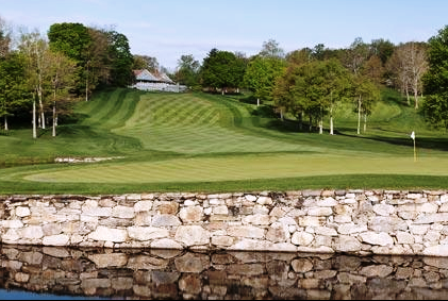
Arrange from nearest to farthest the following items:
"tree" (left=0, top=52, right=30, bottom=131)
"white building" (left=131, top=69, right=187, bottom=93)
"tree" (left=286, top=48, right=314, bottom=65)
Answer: "tree" (left=0, top=52, right=30, bottom=131) < "tree" (left=286, top=48, right=314, bottom=65) < "white building" (left=131, top=69, right=187, bottom=93)

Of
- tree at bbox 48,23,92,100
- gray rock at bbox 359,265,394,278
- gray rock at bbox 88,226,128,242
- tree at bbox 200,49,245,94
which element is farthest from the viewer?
tree at bbox 200,49,245,94

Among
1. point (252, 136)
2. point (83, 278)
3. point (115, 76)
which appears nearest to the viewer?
point (83, 278)

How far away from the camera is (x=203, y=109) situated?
93375 mm

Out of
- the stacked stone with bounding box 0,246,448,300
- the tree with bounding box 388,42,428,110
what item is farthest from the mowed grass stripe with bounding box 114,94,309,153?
the tree with bounding box 388,42,428,110

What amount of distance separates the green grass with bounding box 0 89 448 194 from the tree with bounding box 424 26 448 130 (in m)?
2.99

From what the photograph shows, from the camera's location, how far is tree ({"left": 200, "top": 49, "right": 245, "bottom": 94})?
435 ft

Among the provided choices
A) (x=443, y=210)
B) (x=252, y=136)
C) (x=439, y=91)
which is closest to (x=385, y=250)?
(x=443, y=210)

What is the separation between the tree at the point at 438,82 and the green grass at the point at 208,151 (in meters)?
2.99

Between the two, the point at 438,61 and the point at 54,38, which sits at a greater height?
the point at 54,38

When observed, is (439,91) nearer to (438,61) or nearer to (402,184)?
(438,61)

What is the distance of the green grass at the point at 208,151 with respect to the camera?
18359 millimetres

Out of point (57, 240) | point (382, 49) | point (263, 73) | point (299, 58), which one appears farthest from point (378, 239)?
point (382, 49)

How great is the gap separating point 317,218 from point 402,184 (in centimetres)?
271

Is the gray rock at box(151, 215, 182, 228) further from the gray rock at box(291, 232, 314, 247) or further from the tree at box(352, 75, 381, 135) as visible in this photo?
the tree at box(352, 75, 381, 135)
